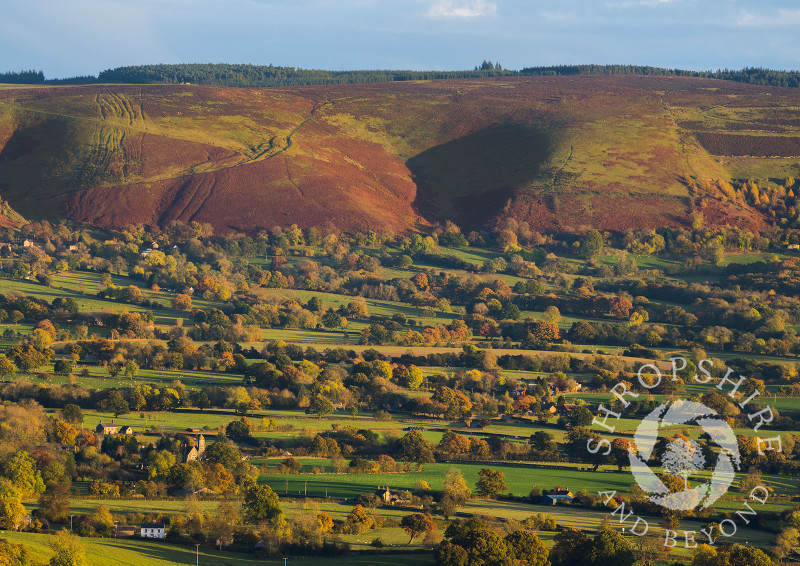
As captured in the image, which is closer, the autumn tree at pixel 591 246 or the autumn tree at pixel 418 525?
the autumn tree at pixel 418 525

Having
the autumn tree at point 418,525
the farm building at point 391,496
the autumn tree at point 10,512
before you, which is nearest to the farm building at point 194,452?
the farm building at point 391,496

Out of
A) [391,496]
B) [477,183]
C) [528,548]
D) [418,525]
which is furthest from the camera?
[477,183]

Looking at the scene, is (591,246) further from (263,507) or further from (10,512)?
(10,512)

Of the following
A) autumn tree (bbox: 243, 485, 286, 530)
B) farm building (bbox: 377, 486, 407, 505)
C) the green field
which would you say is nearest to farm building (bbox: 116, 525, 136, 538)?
the green field

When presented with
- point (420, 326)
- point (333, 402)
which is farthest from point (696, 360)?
A: point (333, 402)

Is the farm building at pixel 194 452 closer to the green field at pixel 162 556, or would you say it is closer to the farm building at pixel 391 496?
the farm building at pixel 391 496

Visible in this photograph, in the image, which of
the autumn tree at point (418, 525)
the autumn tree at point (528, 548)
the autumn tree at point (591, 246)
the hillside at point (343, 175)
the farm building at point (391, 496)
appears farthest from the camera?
the hillside at point (343, 175)

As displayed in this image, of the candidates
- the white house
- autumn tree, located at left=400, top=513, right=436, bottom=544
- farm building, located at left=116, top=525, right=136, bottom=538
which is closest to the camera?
farm building, located at left=116, top=525, right=136, bottom=538

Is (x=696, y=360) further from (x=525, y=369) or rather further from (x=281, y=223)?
(x=281, y=223)

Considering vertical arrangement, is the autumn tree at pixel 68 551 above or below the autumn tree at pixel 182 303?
below

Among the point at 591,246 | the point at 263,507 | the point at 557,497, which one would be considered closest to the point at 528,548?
the point at 557,497

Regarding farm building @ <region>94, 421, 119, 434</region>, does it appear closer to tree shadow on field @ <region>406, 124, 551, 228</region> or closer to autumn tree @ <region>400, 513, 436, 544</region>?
autumn tree @ <region>400, 513, 436, 544</region>

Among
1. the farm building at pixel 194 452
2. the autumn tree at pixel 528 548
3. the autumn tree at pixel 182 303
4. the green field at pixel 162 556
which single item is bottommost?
the green field at pixel 162 556
